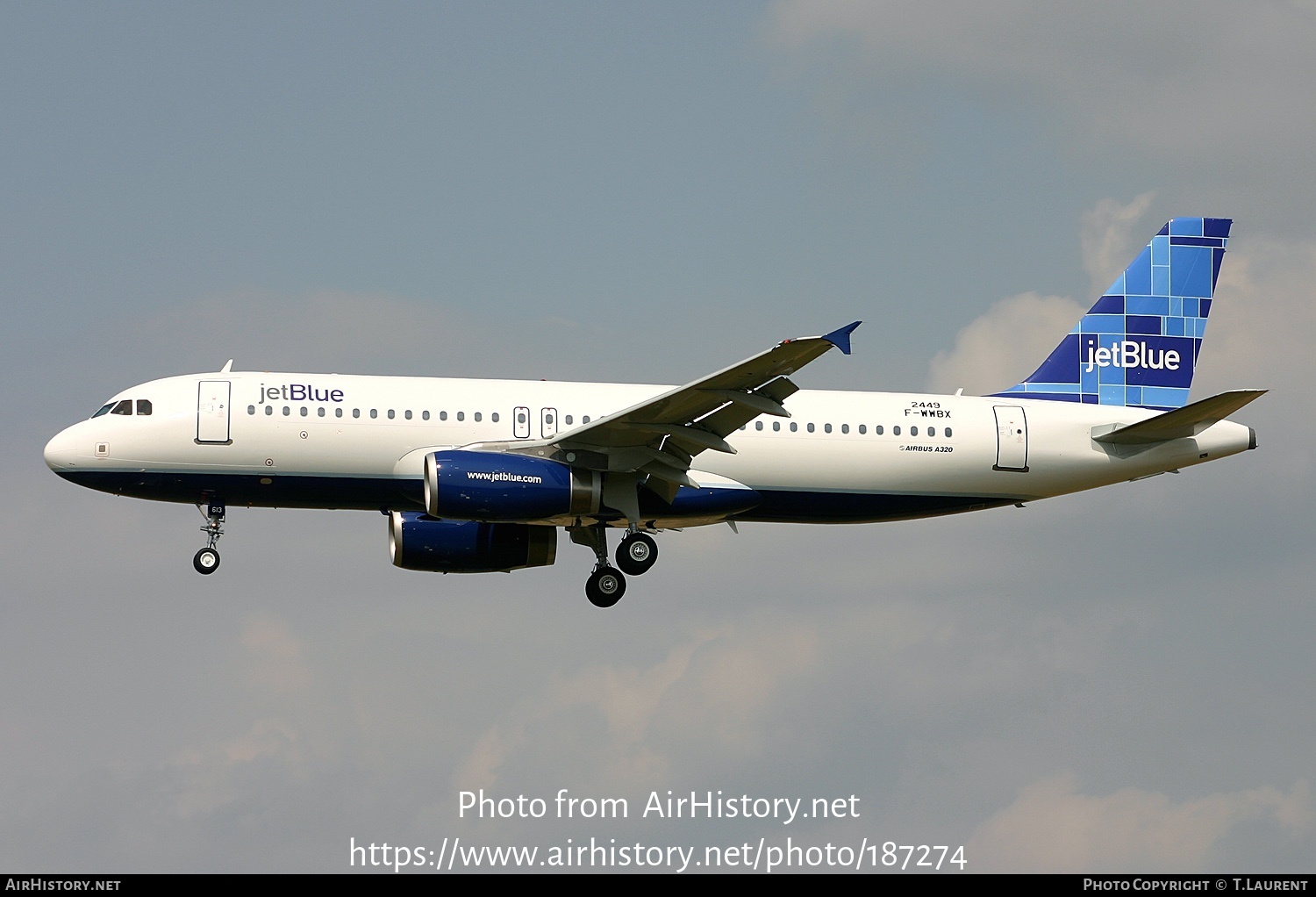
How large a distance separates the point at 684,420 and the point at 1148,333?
13734 mm

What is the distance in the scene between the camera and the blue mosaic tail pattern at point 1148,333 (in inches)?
1705

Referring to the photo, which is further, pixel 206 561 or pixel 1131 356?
pixel 1131 356

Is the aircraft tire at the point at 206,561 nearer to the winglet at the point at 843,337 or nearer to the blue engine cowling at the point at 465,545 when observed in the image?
the blue engine cowling at the point at 465,545

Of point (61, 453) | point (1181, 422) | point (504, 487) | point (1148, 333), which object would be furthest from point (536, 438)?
point (1148, 333)

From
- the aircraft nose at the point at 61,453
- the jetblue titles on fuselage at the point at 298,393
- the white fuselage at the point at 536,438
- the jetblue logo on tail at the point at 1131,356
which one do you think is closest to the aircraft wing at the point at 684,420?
the white fuselage at the point at 536,438

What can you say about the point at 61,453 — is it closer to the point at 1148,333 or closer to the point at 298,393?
the point at 298,393

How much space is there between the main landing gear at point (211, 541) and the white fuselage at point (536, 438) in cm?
36

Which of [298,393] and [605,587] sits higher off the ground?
[298,393]

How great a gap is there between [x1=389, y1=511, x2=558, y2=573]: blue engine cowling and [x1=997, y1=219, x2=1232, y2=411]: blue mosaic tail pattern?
38.5 ft

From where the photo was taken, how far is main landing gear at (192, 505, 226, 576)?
3812 centimetres

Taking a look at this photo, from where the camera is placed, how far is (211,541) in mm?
38406

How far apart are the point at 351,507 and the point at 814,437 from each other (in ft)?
32.9

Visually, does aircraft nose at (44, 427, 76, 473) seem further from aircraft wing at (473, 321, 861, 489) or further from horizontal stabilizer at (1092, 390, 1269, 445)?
horizontal stabilizer at (1092, 390, 1269, 445)

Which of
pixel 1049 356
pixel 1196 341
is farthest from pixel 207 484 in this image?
pixel 1196 341
